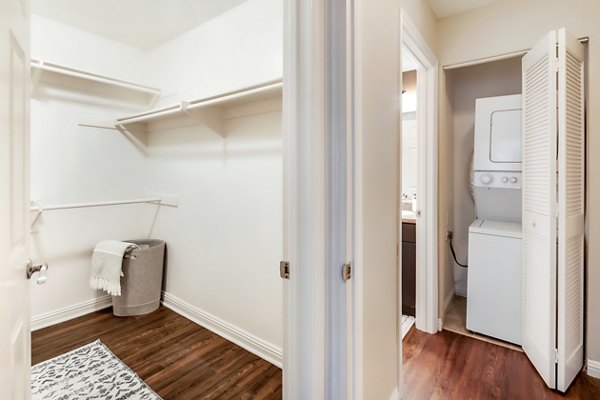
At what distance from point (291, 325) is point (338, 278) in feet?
0.72

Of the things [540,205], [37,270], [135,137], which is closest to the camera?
[37,270]

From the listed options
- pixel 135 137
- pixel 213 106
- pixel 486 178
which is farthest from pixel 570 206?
pixel 135 137

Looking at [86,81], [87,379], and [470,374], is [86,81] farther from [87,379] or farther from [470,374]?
[470,374]

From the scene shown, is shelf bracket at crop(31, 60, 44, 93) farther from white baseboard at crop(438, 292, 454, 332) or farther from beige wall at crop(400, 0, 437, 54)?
white baseboard at crop(438, 292, 454, 332)

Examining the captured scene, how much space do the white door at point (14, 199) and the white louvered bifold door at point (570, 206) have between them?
2266mm

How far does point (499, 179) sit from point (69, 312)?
3.68m

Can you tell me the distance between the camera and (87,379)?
181cm

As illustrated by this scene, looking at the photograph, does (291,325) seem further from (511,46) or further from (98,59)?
(98,59)

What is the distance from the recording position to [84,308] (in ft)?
8.66

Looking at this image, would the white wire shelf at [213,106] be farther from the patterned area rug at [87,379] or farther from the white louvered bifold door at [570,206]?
the patterned area rug at [87,379]

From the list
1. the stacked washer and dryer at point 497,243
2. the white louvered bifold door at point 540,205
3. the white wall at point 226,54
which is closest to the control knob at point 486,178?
the stacked washer and dryer at point 497,243

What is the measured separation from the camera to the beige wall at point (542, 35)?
1.79 meters

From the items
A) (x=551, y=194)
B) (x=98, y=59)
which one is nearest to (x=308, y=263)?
(x=551, y=194)

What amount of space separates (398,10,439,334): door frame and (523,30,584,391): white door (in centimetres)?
57
